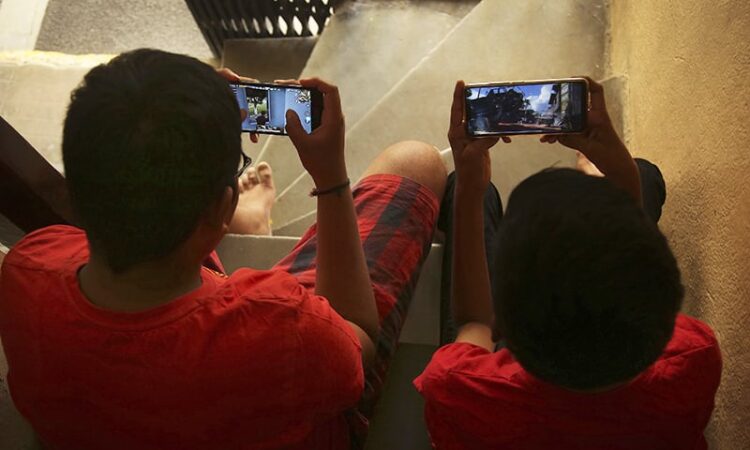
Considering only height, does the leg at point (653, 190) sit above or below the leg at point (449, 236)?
above

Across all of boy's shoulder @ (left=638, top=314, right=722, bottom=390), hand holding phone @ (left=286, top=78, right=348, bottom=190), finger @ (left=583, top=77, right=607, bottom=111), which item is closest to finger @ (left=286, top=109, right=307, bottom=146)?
hand holding phone @ (left=286, top=78, right=348, bottom=190)

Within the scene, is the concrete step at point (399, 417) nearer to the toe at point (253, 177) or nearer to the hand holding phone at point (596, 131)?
the hand holding phone at point (596, 131)

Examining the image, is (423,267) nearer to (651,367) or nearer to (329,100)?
(329,100)

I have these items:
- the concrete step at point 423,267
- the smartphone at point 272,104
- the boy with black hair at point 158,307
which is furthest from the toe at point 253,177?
Result: the boy with black hair at point 158,307

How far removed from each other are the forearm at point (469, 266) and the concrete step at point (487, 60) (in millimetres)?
741

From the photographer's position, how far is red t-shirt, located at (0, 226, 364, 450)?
2.30 feet

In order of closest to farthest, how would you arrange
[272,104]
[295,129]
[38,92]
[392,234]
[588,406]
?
[588,406] < [295,129] < [272,104] < [392,234] < [38,92]

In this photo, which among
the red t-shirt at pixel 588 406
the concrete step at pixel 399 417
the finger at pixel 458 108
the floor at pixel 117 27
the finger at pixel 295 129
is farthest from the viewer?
the floor at pixel 117 27

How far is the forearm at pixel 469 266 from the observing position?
3.55 feet

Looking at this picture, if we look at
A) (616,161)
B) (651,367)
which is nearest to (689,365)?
(651,367)

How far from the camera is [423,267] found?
1327 mm

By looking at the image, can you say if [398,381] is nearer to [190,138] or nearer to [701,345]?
[701,345]

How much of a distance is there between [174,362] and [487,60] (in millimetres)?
1442

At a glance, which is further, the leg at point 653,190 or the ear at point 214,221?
the leg at point 653,190
